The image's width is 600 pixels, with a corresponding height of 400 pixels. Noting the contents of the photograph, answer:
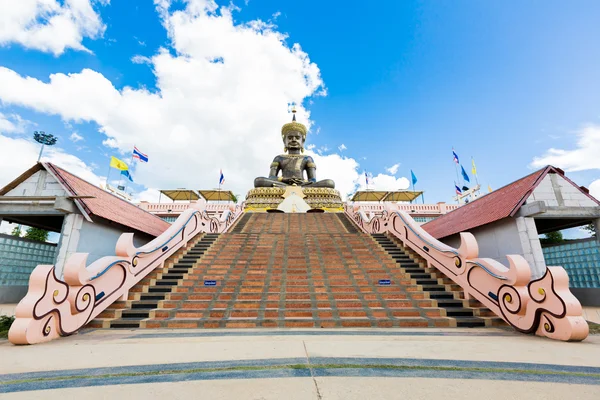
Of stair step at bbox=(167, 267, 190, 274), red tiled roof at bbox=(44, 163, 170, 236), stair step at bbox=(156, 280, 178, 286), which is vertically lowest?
stair step at bbox=(156, 280, 178, 286)

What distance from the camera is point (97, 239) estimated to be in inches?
312

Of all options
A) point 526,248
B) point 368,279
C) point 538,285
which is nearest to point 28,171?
point 368,279

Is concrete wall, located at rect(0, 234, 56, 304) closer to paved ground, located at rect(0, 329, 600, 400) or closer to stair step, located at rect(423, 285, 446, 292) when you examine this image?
paved ground, located at rect(0, 329, 600, 400)

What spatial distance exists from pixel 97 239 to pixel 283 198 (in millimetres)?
14748

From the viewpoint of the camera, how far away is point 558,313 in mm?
3873

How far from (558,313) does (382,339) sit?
8.31ft

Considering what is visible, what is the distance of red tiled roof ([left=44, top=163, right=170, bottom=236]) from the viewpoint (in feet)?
24.6

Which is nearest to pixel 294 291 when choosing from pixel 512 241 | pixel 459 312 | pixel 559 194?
pixel 459 312

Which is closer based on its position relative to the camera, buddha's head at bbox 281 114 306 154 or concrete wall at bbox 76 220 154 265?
concrete wall at bbox 76 220 154 265

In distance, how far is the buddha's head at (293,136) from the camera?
86.4ft

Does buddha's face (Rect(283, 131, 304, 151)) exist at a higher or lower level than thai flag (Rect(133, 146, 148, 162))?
higher

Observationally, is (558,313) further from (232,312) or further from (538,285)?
(232,312)

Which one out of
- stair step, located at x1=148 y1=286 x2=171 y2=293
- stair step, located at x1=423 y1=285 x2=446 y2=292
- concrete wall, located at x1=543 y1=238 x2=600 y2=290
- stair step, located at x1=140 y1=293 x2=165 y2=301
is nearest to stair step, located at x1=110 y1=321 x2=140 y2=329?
stair step, located at x1=140 y1=293 x2=165 y2=301

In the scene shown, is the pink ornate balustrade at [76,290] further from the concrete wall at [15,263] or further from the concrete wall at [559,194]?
the concrete wall at [559,194]
